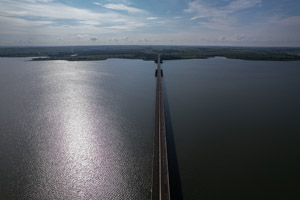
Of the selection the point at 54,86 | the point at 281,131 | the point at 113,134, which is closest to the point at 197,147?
the point at 113,134

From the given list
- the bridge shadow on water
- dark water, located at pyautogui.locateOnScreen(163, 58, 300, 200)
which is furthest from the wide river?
the bridge shadow on water

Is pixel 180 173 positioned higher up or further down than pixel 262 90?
further down

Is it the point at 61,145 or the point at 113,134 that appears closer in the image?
the point at 61,145

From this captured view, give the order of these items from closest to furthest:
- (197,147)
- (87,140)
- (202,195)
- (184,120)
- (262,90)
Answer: (202,195)
(197,147)
(87,140)
(184,120)
(262,90)

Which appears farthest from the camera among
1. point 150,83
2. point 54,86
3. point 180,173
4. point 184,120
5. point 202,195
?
point 150,83

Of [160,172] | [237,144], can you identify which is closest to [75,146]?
[160,172]

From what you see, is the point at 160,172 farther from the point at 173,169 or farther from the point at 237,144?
the point at 237,144

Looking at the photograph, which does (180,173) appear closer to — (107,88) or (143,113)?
(143,113)

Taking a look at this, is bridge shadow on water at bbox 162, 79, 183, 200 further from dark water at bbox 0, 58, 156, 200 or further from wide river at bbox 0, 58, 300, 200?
dark water at bbox 0, 58, 156, 200
